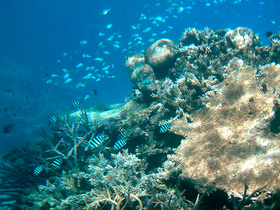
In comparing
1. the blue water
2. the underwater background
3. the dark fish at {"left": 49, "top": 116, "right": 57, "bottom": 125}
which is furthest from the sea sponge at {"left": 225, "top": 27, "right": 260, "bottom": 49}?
the blue water

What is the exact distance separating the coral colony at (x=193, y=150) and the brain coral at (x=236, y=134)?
0.05ft

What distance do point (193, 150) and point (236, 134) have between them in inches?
34.7

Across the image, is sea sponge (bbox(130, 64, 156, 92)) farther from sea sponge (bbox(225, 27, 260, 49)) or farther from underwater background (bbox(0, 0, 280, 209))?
sea sponge (bbox(225, 27, 260, 49))

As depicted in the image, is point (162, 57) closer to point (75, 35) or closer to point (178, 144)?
point (178, 144)

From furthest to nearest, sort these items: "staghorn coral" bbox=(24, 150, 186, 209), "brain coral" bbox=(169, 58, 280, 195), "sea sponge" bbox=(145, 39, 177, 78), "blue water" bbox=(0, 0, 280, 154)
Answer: "blue water" bbox=(0, 0, 280, 154) < "sea sponge" bbox=(145, 39, 177, 78) < "staghorn coral" bbox=(24, 150, 186, 209) < "brain coral" bbox=(169, 58, 280, 195)

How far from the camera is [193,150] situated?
316cm

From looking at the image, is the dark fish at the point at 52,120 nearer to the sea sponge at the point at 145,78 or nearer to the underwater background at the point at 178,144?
the underwater background at the point at 178,144

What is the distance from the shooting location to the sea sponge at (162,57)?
6953 millimetres

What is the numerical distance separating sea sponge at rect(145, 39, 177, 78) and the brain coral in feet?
10.6

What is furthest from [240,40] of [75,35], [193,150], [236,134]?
[75,35]

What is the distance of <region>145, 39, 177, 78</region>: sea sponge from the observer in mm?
6953

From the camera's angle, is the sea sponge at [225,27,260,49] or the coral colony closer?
the coral colony

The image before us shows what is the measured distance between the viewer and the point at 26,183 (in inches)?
220

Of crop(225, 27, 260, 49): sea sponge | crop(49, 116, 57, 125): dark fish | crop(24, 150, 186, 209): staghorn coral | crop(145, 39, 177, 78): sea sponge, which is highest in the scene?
crop(145, 39, 177, 78): sea sponge
